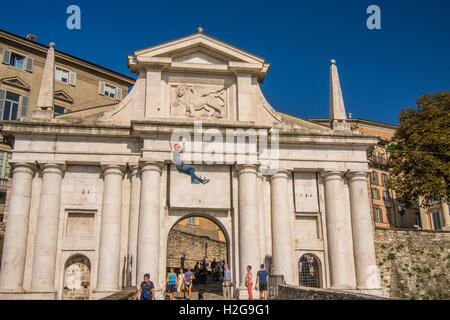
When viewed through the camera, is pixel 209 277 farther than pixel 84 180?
Yes

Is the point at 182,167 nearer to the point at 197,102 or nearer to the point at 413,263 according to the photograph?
the point at 197,102

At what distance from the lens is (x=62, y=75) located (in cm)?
4344

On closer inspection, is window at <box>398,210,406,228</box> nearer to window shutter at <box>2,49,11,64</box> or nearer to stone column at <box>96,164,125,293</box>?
stone column at <box>96,164,125,293</box>

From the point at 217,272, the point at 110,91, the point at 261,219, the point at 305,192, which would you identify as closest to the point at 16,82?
the point at 110,91

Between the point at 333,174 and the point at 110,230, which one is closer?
the point at 110,230

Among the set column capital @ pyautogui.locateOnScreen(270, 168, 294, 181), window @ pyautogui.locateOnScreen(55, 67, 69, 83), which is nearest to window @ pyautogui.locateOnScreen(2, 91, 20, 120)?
window @ pyautogui.locateOnScreen(55, 67, 69, 83)

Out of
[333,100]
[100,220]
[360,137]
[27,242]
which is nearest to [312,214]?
[360,137]

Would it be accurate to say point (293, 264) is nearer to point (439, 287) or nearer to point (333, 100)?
point (333, 100)

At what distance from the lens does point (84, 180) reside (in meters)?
26.3

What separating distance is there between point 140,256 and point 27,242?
5.93 metres

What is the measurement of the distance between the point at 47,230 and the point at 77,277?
289 cm

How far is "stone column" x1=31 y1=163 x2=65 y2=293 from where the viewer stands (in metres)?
24.1
